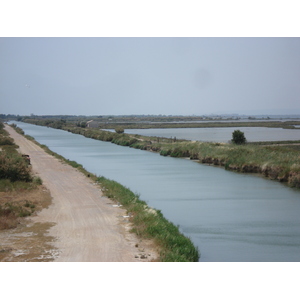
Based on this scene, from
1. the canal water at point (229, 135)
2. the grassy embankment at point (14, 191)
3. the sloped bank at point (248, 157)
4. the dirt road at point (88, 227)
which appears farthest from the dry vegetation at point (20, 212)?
the canal water at point (229, 135)

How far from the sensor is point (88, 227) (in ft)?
40.6

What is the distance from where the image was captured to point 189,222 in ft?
49.0

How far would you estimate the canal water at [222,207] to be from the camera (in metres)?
12.0

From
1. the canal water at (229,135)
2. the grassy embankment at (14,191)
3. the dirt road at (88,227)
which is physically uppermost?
the canal water at (229,135)

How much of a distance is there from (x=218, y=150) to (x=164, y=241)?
23.8 m

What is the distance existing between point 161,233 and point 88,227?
7.25 feet

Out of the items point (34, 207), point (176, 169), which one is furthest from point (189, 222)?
point (176, 169)

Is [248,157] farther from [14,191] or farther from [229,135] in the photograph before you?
[229,135]

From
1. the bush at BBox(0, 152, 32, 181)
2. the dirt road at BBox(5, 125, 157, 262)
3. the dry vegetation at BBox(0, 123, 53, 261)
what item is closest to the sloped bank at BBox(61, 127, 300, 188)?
the dirt road at BBox(5, 125, 157, 262)

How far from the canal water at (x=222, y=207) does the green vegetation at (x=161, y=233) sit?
590 millimetres

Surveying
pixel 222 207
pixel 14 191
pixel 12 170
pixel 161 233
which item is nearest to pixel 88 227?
pixel 161 233

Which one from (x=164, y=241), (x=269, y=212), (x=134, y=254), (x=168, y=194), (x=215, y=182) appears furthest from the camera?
(x=215, y=182)

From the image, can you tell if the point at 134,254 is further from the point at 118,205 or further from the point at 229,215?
the point at 229,215

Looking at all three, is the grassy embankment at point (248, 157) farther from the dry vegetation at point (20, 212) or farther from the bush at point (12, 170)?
the bush at point (12, 170)
